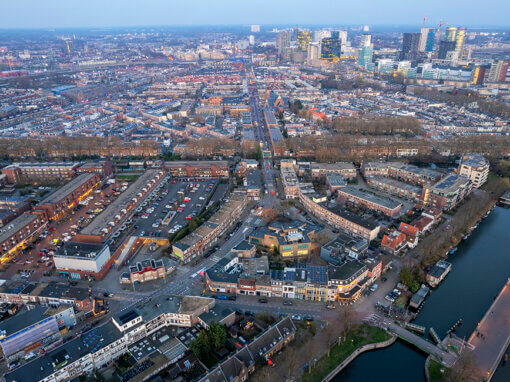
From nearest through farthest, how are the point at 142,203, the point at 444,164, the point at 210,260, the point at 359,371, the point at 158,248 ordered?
1. the point at 359,371
2. the point at 210,260
3. the point at 158,248
4. the point at 142,203
5. the point at 444,164

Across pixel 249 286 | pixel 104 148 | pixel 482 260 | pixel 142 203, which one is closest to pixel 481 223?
pixel 482 260

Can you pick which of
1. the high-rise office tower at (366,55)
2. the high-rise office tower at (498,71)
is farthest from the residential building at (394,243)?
the high-rise office tower at (366,55)

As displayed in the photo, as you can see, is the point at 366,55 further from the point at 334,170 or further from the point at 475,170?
the point at 334,170

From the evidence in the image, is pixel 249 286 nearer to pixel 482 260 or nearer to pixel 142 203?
pixel 142 203

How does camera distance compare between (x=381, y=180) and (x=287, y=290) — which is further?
(x=381, y=180)

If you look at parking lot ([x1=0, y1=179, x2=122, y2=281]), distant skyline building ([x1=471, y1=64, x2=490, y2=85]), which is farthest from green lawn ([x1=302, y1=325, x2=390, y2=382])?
distant skyline building ([x1=471, y1=64, x2=490, y2=85])

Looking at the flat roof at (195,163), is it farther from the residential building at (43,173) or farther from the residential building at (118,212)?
the residential building at (43,173)

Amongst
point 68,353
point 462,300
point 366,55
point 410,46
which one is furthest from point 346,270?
point 410,46
